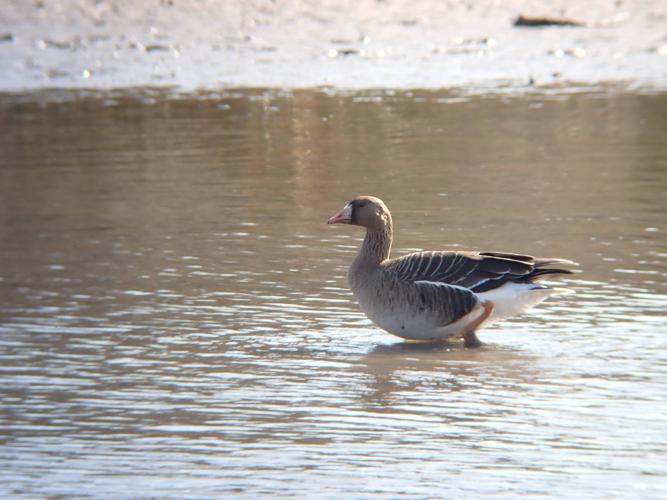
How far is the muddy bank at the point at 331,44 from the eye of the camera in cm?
1723

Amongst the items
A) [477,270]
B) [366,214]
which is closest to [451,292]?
[477,270]

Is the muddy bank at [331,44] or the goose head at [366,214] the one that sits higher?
the muddy bank at [331,44]

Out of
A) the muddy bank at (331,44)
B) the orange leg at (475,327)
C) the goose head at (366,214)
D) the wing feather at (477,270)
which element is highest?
the muddy bank at (331,44)

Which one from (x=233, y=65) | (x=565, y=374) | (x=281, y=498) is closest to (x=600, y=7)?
(x=233, y=65)

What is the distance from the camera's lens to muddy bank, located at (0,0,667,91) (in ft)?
56.5

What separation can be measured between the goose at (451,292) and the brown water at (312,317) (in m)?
0.17

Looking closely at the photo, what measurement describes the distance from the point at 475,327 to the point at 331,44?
12.7 metres

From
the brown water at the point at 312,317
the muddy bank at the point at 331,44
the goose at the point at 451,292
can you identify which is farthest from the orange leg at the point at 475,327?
the muddy bank at the point at 331,44

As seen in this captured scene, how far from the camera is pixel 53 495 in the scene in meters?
4.77

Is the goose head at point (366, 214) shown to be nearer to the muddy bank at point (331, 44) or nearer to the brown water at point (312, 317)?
the brown water at point (312, 317)

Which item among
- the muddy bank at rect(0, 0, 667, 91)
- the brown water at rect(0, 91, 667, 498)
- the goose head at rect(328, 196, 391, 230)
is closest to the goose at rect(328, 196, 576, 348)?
the brown water at rect(0, 91, 667, 498)

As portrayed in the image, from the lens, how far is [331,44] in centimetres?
1909

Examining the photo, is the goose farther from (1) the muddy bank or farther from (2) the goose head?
(1) the muddy bank

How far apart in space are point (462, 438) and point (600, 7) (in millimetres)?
16706
